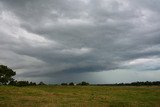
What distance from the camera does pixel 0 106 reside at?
32281 mm

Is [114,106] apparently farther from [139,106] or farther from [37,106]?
[37,106]

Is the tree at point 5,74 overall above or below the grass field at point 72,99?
above

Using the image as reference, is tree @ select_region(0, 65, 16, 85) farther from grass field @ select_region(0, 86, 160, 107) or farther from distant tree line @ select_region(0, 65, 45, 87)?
grass field @ select_region(0, 86, 160, 107)

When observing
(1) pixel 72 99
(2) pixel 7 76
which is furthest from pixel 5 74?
(1) pixel 72 99

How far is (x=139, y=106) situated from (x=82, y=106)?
7.97 metres

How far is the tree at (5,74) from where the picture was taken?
118 m

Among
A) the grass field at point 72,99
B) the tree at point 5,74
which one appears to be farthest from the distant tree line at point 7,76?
the grass field at point 72,99

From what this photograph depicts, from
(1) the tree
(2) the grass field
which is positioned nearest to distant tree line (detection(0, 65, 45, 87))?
(1) the tree

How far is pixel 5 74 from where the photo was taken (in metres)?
119

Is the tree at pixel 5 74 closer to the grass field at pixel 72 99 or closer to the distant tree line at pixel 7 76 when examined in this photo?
the distant tree line at pixel 7 76

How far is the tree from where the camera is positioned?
386ft

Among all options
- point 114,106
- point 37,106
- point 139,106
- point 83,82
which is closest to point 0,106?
point 37,106

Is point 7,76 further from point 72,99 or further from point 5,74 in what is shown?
point 72,99

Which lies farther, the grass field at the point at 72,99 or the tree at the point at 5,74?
the tree at the point at 5,74
